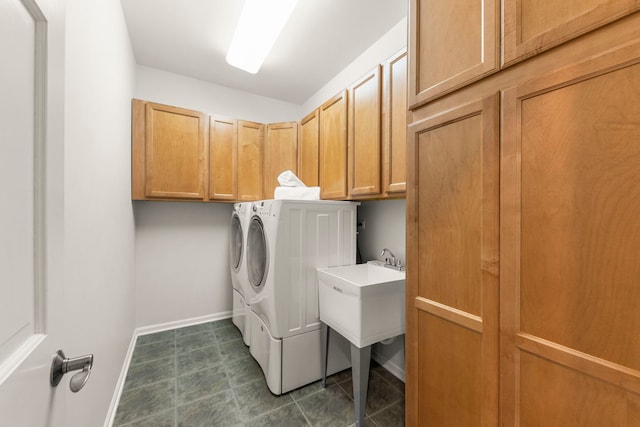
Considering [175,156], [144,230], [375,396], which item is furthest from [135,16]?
[375,396]

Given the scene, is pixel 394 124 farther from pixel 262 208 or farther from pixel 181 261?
pixel 181 261

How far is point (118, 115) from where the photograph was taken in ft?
5.82

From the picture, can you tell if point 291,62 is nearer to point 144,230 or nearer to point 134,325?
point 144,230

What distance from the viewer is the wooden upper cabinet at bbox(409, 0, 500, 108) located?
0.83 metres

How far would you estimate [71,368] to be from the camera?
1.76ft

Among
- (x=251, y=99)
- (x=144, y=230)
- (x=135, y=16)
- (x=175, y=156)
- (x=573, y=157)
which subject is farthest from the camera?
(x=251, y=99)

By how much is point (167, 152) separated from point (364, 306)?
2.19 m

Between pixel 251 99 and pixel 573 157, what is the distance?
3097 millimetres

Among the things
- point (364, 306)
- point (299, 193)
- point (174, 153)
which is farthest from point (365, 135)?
point (174, 153)

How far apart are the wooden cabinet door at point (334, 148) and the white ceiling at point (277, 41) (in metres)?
0.52

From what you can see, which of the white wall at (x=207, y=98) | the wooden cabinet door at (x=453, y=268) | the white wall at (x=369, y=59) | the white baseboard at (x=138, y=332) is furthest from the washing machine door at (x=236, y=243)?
the wooden cabinet door at (x=453, y=268)

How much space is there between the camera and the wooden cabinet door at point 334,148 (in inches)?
79.6

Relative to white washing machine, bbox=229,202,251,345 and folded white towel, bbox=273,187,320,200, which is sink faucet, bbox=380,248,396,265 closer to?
folded white towel, bbox=273,187,320,200

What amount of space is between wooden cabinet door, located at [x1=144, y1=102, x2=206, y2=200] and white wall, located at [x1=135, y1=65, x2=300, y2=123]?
14.9 inches
